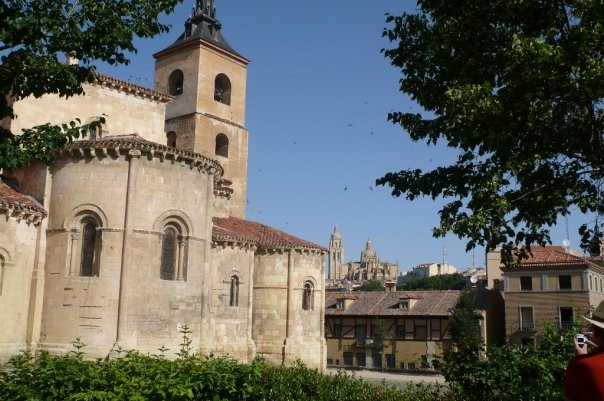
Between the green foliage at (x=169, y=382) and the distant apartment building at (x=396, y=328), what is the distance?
35.9m

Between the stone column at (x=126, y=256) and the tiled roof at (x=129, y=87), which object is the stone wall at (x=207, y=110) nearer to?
the tiled roof at (x=129, y=87)

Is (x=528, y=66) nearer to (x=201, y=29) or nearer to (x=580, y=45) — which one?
(x=580, y=45)

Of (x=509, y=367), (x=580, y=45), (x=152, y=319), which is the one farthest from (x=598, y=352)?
(x=152, y=319)

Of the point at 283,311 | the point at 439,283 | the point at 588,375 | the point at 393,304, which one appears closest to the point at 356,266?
the point at 439,283

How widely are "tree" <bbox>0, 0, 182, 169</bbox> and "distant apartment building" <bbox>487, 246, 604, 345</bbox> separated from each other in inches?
1414

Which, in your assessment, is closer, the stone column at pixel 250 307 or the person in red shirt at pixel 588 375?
the person in red shirt at pixel 588 375

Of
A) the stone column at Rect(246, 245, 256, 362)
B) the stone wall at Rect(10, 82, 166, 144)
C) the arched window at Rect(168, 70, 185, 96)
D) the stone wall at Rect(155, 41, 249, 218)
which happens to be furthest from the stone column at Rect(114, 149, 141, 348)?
the arched window at Rect(168, 70, 185, 96)

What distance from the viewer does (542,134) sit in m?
10.4

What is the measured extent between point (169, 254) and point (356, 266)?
163 m

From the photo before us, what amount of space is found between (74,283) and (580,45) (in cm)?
A: 1675

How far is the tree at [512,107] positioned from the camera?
957 cm

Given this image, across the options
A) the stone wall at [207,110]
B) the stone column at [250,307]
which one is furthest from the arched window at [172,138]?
the stone column at [250,307]

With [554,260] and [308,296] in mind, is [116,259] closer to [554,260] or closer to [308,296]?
[308,296]

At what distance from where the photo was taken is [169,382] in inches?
322
